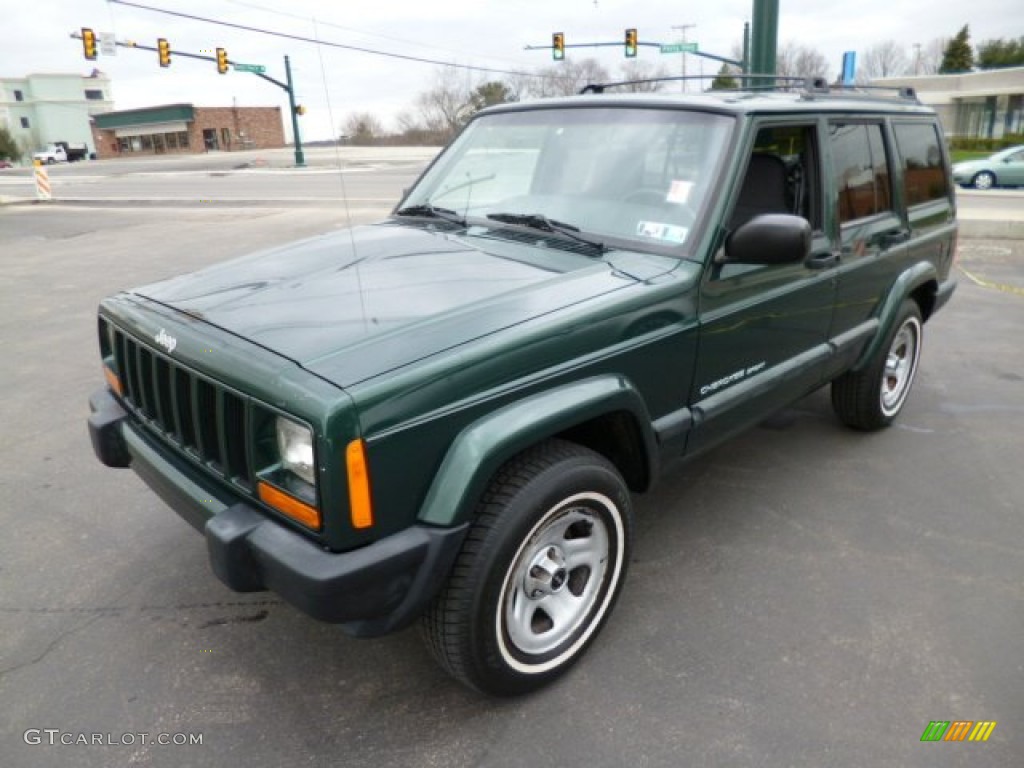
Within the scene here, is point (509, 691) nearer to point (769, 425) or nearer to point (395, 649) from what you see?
point (395, 649)

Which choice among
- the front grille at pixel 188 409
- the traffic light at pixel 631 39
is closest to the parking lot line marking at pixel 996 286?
the front grille at pixel 188 409

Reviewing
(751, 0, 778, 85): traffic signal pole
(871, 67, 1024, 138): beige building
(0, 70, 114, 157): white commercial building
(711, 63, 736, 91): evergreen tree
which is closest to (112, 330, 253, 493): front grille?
(711, 63, 736, 91): evergreen tree

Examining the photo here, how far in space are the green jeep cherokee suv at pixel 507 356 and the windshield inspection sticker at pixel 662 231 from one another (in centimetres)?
1

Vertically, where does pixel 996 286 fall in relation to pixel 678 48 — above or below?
below

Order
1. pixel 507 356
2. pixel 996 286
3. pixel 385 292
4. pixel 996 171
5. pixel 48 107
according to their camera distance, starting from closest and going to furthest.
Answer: pixel 507 356
pixel 385 292
pixel 996 286
pixel 996 171
pixel 48 107

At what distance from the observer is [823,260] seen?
11.3 feet

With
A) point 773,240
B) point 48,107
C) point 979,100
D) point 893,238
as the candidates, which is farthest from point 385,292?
point 48,107

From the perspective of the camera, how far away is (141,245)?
12414mm

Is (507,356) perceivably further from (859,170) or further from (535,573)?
(859,170)

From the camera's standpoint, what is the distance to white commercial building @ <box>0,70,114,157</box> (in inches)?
3615

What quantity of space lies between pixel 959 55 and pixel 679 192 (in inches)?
2498

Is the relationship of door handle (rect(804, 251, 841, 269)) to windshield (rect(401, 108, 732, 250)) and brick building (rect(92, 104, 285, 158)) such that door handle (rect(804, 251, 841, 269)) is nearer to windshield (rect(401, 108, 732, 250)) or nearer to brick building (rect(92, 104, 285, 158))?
windshield (rect(401, 108, 732, 250))

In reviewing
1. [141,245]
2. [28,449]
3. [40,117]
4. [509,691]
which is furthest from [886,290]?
[40,117]

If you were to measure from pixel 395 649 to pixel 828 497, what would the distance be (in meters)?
2.31
